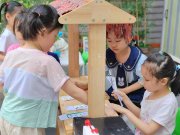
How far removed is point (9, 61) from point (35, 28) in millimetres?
217

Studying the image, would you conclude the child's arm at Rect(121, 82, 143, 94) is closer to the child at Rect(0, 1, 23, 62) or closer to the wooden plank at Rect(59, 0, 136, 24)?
the wooden plank at Rect(59, 0, 136, 24)

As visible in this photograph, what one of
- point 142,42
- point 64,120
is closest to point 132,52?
point 64,120

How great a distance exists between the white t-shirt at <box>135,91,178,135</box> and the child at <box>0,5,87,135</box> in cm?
41

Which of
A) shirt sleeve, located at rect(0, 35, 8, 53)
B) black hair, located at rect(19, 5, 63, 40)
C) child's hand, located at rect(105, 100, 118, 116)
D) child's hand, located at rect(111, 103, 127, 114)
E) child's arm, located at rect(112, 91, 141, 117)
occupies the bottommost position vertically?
child's arm, located at rect(112, 91, 141, 117)

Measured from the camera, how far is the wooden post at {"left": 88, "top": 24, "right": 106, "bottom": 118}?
1.12m

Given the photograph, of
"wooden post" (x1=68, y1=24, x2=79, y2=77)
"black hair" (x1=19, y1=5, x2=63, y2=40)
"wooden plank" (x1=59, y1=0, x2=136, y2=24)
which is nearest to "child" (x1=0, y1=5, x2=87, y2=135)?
"black hair" (x1=19, y1=5, x2=63, y2=40)

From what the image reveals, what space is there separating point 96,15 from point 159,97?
620 mm

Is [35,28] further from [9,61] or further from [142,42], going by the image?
[142,42]

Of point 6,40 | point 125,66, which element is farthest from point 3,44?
point 125,66

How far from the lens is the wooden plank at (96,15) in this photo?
41.4 inches

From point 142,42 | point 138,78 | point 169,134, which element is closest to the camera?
point 169,134

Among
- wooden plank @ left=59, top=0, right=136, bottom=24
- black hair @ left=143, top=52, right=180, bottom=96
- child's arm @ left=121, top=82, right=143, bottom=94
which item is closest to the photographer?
wooden plank @ left=59, top=0, right=136, bottom=24

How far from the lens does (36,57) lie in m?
1.15

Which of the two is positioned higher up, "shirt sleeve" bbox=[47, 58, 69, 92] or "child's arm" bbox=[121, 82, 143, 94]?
"shirt sleeve" bbox=[47, 58, 69, 92]
